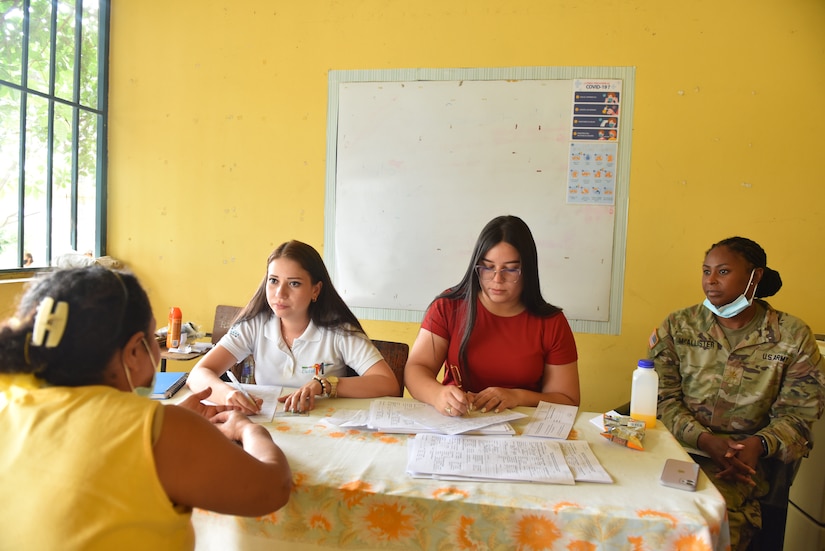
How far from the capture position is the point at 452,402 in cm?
161

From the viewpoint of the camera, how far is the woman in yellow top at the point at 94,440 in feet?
2.86

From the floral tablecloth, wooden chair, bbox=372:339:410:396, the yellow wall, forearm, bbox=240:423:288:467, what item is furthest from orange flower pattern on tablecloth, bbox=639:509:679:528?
the yellow wall

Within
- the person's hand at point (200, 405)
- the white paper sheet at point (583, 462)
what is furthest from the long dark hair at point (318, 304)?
the white paper sheet at point (583, 462)

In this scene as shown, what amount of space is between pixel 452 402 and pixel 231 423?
60 cm

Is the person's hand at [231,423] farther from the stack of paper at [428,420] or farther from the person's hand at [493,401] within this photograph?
the person's hand at [493,401]

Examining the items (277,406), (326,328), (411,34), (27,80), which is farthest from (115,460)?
(27,80)

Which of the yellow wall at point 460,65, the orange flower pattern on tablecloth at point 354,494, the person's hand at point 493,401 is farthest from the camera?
the yellow wall at point 460,65

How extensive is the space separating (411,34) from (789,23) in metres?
1.92

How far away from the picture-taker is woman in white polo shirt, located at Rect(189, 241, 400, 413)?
199 centimetres

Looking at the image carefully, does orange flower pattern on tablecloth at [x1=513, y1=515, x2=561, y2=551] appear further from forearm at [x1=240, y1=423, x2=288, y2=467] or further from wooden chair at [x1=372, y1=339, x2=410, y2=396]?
wooden chair at [x1=372, y1=339, x2=410, y2=396]

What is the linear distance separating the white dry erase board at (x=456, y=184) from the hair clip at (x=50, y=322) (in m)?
2.39

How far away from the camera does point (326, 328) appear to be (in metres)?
2.06

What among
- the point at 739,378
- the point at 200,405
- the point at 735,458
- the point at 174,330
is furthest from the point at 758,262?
the point at 174,330

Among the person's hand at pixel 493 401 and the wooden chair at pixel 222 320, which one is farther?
the wooden chair at pixel 222 320
